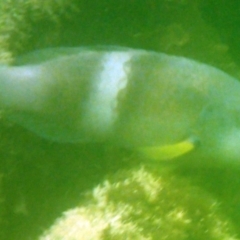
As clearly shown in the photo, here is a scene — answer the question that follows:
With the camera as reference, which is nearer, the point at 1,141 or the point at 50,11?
the point at 1,141

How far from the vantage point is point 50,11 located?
256 cm

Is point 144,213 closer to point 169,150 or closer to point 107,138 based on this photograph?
point 169,150

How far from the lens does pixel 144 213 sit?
1.98 m

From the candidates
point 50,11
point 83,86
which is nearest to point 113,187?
point 83,86

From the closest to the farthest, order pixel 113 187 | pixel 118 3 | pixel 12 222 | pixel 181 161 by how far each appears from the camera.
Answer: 1. pixel 113 187
2. pixel 181 161
3. pixel 12 222
4. pixel 118 3

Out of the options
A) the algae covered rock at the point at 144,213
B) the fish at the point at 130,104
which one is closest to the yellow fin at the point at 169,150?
the fish at the point at 130,104

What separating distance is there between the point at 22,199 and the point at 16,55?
37.4 inches

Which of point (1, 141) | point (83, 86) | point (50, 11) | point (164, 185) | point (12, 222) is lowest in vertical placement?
point (12, 222)

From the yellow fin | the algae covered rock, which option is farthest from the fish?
the algae covered rock

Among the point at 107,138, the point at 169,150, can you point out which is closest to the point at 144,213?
the point at 169,150

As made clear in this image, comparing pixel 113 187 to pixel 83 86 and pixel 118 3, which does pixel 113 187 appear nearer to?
pixel 83 86

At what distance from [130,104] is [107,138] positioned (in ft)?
0.88

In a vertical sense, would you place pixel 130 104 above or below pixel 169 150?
above

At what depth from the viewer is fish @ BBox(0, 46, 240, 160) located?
2279 millimetres
